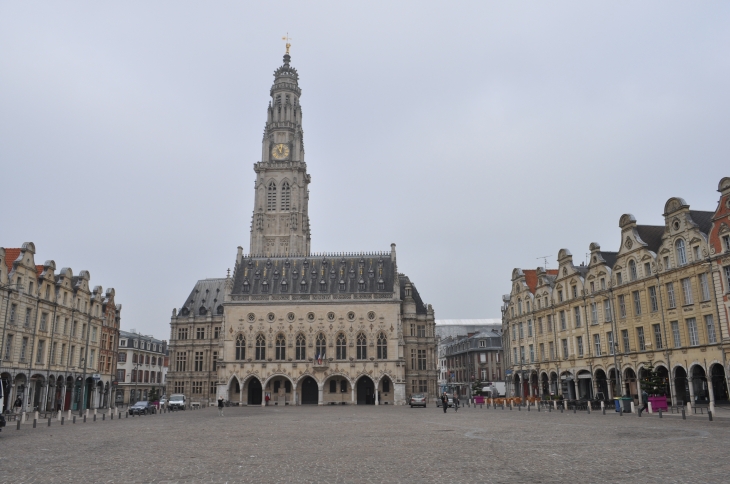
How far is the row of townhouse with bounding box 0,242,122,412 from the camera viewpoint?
43.3 meters

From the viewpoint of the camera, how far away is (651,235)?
4594 cm

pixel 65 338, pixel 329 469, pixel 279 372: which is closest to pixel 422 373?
pixel 279 372

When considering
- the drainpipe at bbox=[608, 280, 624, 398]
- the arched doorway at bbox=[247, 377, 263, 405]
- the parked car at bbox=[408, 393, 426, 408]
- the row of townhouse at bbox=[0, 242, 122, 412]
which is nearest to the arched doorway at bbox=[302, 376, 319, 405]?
the arched doorway at bbox=[247, 377, 263, 405]

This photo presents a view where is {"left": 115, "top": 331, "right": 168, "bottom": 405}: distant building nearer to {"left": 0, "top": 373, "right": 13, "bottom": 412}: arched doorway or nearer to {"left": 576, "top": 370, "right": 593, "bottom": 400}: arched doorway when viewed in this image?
{"left": 0, "top": 373, "right": 13, "bottom": 412}: arched doorway

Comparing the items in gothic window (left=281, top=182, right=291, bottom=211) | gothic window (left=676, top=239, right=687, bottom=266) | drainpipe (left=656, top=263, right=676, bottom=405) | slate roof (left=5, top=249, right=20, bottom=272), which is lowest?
drainpipe (left=656, top=263, right=676, bottom=405)

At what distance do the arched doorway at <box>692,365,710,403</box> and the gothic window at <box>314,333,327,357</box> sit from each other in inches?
1675

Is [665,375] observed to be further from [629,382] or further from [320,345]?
[320,345]

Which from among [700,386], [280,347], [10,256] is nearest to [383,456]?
[700,386]

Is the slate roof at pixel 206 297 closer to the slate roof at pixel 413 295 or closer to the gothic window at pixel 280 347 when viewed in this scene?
the gothic window at pixel 280 347

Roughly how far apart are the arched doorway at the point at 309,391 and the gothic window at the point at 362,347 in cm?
687

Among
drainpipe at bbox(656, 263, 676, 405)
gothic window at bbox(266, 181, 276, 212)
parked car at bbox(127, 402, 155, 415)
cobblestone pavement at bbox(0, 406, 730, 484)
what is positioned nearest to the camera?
cobblestone pavement at bbox(0, 406, 730, 484)

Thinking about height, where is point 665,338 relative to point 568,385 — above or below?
above

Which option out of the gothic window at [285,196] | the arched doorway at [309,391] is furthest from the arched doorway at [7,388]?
the gothic window at [285,196]

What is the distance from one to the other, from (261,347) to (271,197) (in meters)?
32.2
